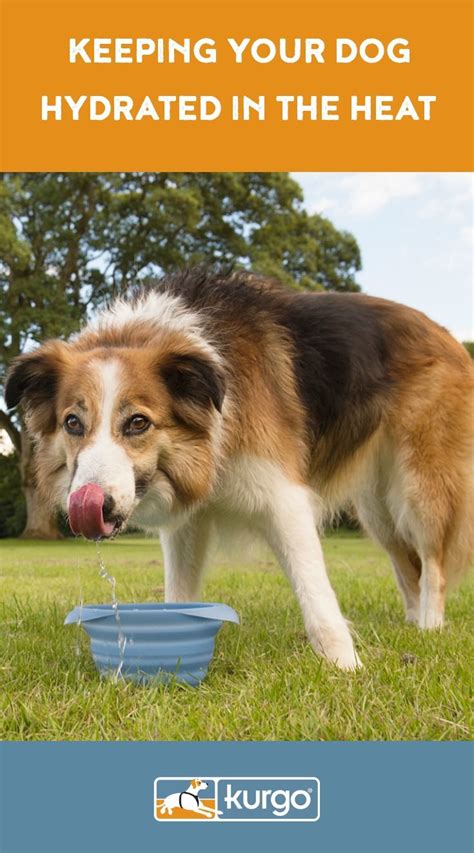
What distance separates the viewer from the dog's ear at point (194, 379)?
376cm

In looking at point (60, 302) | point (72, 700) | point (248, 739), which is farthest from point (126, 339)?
point (60, 302)

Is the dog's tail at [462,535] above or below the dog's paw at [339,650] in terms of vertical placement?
above

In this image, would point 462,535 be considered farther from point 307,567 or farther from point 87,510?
point 87,510

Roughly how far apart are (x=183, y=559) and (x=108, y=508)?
1694mm

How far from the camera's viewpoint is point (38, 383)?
4.05 metres

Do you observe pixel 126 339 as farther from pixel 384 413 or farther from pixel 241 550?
pixel 384 413

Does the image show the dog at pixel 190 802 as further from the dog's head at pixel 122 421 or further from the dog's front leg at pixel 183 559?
the dog's front leg at pixel 183 559

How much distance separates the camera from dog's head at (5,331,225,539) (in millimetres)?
3336

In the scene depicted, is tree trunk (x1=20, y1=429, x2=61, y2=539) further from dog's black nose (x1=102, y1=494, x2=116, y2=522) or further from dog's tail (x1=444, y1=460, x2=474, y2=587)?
dog's black nose (x1=102, y1=494, x2=116, y2=522)

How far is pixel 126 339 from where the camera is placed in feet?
13.4

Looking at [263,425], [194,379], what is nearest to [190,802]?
[194,379]

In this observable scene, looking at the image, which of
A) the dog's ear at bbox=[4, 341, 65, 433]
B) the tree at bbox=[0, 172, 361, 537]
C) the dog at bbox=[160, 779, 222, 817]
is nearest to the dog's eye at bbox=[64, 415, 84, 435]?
the dog's ear at bbox=[4, 341, 65, 433]

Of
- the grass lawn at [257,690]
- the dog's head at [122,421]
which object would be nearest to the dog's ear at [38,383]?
the dog's head at [122,421]

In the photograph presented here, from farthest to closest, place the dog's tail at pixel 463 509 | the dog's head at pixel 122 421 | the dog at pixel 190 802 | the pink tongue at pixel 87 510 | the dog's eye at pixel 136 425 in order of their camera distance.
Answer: the dog's tail at pixel 463 509, the dog's eye at pixel 136 425, the dog's head at pixel 122 421, the pink tongue at pixel 87 510, the dog at pixel 190 802
